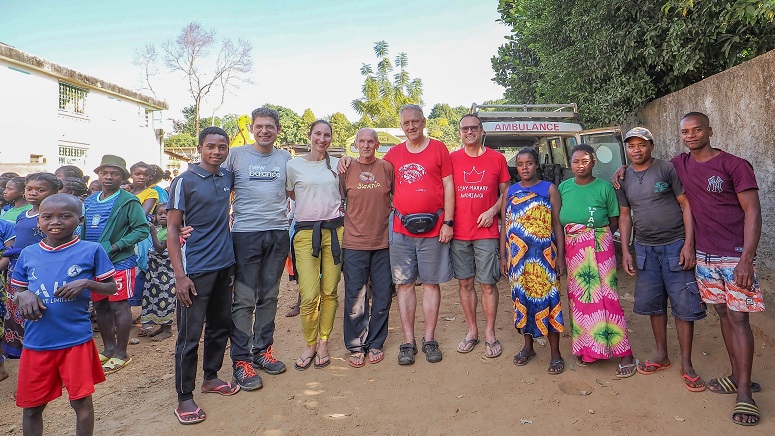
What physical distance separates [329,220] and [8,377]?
3351 mm

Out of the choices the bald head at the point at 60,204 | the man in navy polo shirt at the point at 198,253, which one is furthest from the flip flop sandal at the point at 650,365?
the bald head at the point at 60,204

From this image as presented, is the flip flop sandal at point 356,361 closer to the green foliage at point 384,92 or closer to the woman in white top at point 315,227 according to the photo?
the woman in white top at point 315,227

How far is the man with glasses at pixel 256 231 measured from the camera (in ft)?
12.4

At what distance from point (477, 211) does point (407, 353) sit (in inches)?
54.3

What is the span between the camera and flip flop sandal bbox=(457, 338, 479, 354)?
4184 mm

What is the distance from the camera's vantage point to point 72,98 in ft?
57.1

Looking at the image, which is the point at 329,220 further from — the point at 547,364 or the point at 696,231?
the point at 696,231

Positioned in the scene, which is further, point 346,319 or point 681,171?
point 346,319

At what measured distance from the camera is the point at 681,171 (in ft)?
11.2

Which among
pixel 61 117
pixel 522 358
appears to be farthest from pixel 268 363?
pixel 61 117

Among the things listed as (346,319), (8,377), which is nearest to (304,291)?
(346,319)

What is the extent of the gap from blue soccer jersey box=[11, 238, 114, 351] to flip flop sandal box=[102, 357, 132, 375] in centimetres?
182

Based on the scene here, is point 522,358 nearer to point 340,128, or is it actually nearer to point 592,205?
point 592,205

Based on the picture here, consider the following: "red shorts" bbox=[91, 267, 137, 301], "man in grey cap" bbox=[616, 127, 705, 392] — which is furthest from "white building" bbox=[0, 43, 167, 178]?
"man in grey cap" bbox=[616, 127, 705, 392]
